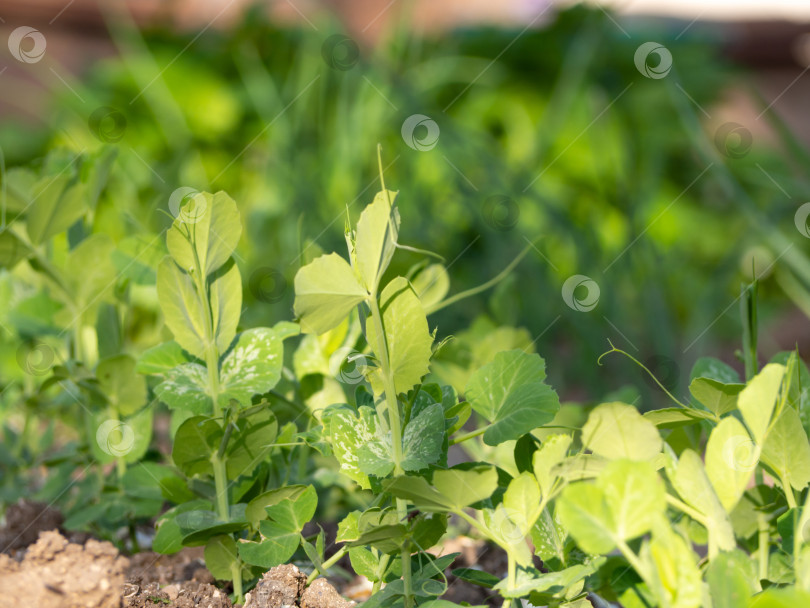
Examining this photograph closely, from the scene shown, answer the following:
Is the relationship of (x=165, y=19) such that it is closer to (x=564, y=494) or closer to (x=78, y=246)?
(x=78, y=246)

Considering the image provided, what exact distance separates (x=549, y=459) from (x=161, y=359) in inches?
6.8

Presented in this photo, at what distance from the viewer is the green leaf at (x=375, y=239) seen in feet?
0.78

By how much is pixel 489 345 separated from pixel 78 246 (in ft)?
0.73

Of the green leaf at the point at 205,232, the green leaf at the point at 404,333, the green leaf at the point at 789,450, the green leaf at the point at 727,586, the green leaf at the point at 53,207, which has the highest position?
the green leaf at the point at 53,207

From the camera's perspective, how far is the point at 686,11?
2.64 metres

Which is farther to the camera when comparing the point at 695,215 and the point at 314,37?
Result: the point at 695,215

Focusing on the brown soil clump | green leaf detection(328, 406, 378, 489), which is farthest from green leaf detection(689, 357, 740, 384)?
the brown soil clump

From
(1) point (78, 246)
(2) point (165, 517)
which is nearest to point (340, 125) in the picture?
(1) point (78, 246)

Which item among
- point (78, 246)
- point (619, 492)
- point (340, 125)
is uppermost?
point (340, 125)

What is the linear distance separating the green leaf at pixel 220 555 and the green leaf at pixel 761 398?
0.19 m

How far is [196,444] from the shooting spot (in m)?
0.30

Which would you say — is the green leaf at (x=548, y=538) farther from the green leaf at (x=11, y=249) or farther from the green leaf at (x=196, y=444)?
the green leaf at (x=11, y=249)

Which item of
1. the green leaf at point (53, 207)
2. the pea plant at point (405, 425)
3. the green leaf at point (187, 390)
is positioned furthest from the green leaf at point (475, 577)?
the green leaf at point (53, 207)

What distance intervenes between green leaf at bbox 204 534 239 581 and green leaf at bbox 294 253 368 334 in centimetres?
10
